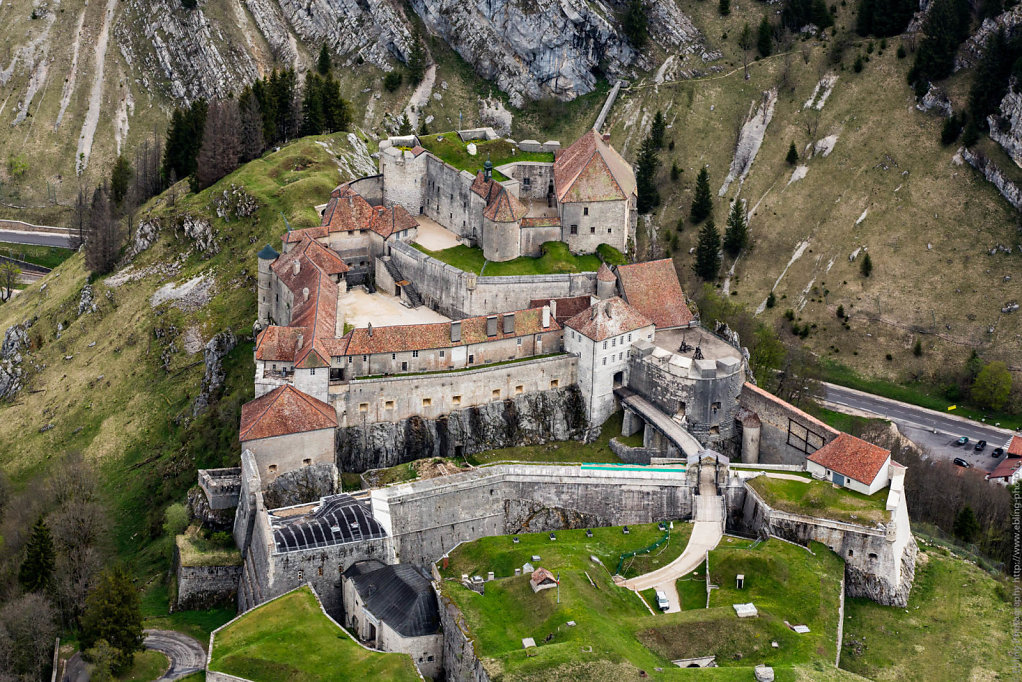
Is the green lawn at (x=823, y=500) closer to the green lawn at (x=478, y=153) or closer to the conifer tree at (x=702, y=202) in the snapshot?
the green lawn at (x=478, y=153)

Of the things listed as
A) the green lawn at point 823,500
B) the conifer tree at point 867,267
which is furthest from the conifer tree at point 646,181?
the green lawn at point 823,500

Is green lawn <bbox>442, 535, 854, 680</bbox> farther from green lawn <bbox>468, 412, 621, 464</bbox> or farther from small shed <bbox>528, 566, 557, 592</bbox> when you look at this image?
green lawn <bbox>468, 412, 621, 464</bbox>

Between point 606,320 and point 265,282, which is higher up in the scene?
point 265,282

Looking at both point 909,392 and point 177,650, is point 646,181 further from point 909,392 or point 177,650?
point 177,650

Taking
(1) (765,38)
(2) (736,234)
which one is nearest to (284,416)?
(2) (736,234)

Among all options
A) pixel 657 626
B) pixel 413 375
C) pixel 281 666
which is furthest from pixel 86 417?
pixel 657 626

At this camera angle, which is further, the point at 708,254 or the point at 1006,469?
the point at 708,254

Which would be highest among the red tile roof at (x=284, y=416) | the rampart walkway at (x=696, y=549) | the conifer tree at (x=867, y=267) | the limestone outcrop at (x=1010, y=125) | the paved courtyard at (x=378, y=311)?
the limestone outcrop at (x=1010, y=125)
